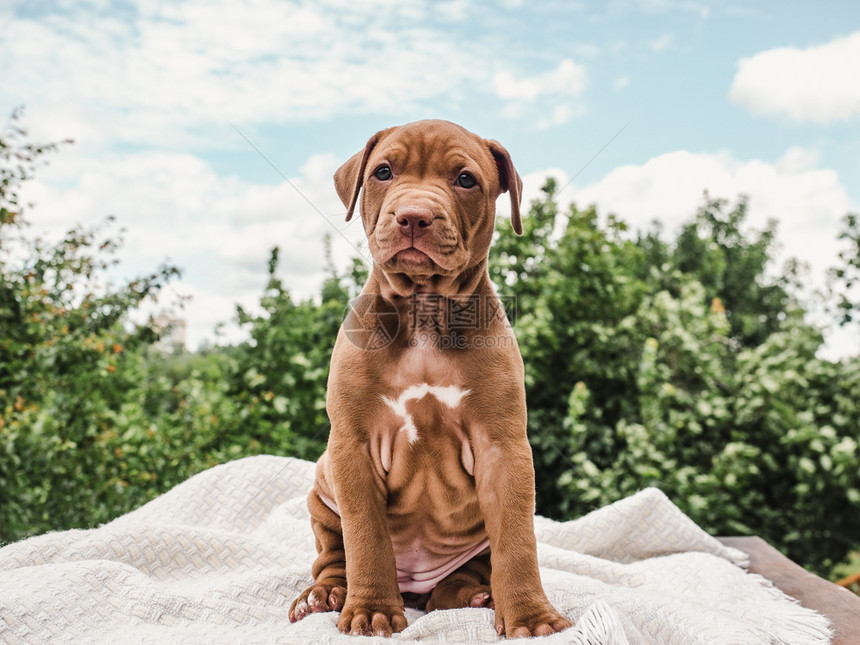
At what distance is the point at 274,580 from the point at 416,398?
1035mm

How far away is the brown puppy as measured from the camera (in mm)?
2104

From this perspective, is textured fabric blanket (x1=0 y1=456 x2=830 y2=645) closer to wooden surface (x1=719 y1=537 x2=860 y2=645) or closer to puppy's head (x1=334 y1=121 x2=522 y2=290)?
wooden surface (x1=719 y1=537 x2=860 y2=645)

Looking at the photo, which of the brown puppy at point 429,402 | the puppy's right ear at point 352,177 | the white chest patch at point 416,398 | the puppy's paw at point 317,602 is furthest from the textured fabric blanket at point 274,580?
the puppy's right ear at point 352,177

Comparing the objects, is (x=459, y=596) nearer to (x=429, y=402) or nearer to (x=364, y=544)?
(x=364, y=544)

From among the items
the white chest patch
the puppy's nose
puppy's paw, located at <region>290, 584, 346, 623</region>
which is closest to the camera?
the puppy's nose

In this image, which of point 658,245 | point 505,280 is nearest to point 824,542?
point 505,280

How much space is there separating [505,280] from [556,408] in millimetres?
1031

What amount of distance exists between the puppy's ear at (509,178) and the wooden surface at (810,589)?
1903 millimetres

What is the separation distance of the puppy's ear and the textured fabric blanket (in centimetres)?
128

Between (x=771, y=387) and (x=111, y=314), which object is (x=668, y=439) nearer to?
(x=771, y=387)

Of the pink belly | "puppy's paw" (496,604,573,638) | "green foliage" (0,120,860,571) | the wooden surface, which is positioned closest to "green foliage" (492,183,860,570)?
"green foliage" (0,120,860,571)

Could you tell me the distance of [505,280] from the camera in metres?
4.98

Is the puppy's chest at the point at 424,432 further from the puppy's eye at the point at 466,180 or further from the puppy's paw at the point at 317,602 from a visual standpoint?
the puppy's eye at the point at 466,180

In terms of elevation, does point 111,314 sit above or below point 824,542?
above
